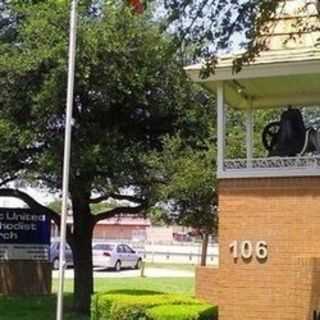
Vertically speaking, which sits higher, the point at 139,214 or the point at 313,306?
the point at 139,214

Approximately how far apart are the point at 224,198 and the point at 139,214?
30.6ft

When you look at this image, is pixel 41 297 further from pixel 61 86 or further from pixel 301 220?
pixel 301 220

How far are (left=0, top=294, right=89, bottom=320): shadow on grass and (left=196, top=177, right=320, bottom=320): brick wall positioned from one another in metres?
→ 7.09

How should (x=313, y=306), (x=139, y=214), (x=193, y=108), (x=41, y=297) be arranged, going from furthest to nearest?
1. (x=41, y=297)
2. (x=139, y=214)
3. (x=193, y=108)
4. (x=313, y=306)

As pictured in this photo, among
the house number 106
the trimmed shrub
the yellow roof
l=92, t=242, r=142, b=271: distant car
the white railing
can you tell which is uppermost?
the yellow roof

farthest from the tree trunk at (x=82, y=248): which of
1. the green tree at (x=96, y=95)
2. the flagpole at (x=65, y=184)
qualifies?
the flagpole at (x=65, y=184)

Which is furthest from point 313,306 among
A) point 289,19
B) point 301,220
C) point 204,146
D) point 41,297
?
point 41,297

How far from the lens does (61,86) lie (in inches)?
778

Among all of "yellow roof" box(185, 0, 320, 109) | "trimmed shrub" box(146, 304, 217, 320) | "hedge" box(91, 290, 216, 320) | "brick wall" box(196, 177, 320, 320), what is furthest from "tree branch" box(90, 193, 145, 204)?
"trimmed shrub" box(146, 304, 217, 320)

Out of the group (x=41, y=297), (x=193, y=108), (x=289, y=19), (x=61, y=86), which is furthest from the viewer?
(x=41, y=297)

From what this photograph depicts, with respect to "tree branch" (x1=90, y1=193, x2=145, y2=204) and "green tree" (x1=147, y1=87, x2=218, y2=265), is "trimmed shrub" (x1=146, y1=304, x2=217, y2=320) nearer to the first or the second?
"green tree" (x1=147, y1=87, x2=218, y2=265)

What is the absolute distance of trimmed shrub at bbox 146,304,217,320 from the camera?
13.9 m

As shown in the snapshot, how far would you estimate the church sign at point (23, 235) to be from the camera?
88.4ft

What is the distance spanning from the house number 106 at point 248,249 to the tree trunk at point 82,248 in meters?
8.17
